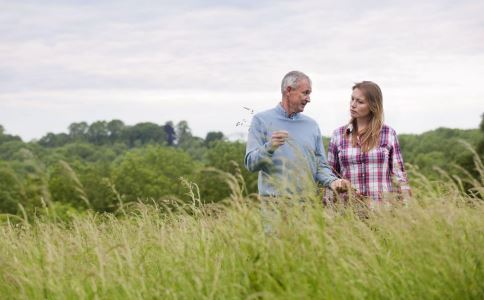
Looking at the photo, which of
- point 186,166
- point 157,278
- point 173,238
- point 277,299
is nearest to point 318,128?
point 173,238

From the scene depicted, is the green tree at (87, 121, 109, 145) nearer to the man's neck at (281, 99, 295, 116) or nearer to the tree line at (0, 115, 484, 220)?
the tree line at (0, 115, 484, 220)

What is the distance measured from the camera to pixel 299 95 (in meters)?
7.09

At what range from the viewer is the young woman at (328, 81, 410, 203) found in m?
7.21

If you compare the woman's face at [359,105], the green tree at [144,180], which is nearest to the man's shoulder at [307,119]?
the woman's face at [359,105]

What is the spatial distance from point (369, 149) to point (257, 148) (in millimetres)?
1101

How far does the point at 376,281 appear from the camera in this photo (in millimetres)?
4520

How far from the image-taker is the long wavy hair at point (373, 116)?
7.22m

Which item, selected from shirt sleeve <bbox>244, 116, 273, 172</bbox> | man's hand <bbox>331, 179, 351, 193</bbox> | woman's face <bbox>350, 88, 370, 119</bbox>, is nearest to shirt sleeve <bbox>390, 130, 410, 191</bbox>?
woman's face <bbox>350, 88, 370, 119</bbox>

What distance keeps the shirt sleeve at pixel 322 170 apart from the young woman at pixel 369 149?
95 millimetres

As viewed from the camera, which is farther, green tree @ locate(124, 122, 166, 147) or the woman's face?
green tree @ locate(124, 122, 166, 147)

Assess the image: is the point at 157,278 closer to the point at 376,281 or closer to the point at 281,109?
the point at 376,281

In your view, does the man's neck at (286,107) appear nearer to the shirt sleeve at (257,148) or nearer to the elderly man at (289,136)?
the elderly man at (289,136)

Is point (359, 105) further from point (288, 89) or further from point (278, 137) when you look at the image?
point (278, 137)

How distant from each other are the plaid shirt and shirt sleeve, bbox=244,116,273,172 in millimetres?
731
